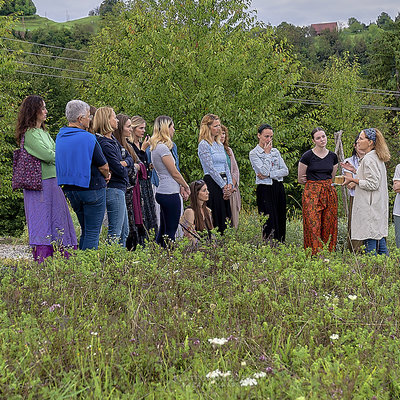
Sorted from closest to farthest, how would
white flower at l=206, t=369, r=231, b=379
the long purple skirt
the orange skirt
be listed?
white flower at l=206, t=369, r=231, b=379, the long purple skirt, the orange skirt

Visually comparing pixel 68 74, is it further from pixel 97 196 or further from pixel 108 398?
pixel 108 398

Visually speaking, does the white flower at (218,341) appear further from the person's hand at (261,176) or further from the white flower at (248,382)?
the person's hand at (261,176)

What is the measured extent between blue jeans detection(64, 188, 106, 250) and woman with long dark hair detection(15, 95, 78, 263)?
12.6 inches

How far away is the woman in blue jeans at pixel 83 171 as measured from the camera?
6566 mm

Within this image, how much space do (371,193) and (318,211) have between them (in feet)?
3.72

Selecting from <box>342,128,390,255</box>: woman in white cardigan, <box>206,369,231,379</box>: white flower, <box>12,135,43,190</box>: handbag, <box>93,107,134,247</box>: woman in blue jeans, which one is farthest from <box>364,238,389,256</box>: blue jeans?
<box>206,369,231,379</box>: white flower

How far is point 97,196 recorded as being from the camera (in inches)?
265

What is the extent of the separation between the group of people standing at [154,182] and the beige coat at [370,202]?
0.01 meters

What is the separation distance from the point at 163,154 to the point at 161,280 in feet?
11.2

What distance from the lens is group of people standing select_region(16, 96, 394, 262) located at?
6770mm

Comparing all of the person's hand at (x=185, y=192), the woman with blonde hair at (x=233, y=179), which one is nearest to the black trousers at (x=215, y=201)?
the woman with blonde hair at (x=233, y=179)

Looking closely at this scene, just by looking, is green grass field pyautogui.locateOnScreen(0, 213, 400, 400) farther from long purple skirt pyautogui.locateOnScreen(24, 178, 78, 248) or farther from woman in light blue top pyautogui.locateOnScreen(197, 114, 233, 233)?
woman in light blue top pyautogui.locateOnScreen(197, 114, 233, 233)

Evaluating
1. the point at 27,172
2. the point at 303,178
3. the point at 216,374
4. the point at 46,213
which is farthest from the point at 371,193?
the point at 216,374

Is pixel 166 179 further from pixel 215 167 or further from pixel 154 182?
pixel 215 167
